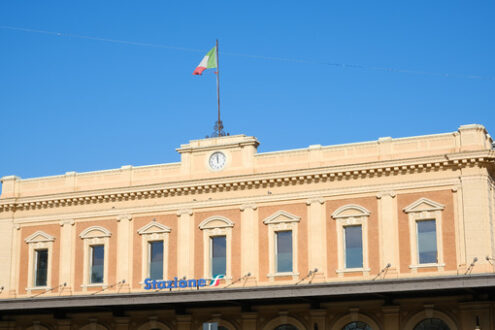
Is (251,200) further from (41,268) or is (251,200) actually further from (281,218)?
(41,268)

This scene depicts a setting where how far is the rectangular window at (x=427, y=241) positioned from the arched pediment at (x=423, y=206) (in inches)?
22.1

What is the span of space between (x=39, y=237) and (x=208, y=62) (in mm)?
12540

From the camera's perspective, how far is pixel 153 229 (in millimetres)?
42500

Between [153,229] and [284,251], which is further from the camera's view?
[153,229]

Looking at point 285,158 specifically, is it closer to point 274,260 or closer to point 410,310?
point 274,260

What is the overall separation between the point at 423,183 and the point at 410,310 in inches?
214

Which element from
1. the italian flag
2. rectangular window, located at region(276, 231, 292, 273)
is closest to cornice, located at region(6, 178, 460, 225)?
rectangular window, located at region(276, 231, 292, 273)

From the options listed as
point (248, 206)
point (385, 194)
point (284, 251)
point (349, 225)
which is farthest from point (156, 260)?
point (385, 194)

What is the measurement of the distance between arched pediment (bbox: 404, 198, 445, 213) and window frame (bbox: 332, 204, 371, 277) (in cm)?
187

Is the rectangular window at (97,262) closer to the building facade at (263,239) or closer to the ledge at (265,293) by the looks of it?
the building facade at (263,239)

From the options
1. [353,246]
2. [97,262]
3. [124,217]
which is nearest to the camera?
[353,246]

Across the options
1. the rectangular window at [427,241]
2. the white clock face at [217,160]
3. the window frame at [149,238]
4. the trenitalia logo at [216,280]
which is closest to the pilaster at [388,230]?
the rectangular window at [427,241]

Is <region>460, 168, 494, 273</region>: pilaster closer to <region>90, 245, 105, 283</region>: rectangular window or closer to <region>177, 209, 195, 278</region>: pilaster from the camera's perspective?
<region>177, 209, 195, 278</region>: pilaster

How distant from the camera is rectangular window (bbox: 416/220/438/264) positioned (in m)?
36.8
